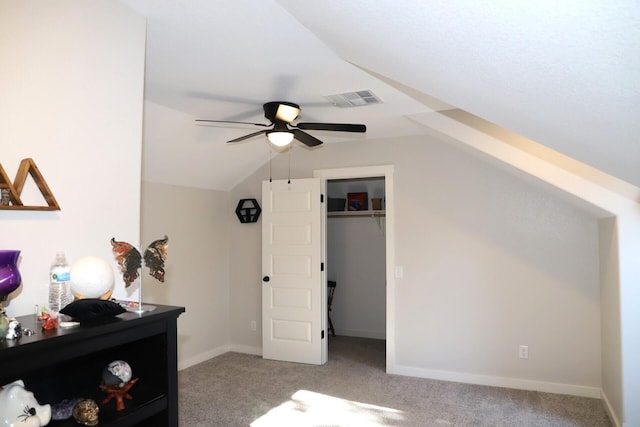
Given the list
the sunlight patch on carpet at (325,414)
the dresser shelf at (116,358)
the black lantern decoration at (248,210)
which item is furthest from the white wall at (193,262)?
the dresser shelf at (116,358)

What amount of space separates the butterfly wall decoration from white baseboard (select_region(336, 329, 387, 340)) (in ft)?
16.1

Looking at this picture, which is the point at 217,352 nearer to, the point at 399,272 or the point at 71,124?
the point at 399,272

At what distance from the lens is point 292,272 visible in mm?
5191

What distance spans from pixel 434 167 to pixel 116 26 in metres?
3.38

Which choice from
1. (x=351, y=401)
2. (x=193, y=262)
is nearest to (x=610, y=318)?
(x=351, y=401)

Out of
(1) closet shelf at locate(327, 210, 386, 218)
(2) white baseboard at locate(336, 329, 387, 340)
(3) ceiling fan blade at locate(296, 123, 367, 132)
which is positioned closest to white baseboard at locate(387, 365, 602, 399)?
(2) white baseboard at locate(336, 329, 387, 340)

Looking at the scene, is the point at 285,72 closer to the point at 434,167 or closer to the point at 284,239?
the point at 434,167

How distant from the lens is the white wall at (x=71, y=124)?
167 centimetres

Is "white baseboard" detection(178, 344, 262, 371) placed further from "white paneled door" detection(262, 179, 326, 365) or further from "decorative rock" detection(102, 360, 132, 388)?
"decorative rock" detection(102, 360, 132, 388)

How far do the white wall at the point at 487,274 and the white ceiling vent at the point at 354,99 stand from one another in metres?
1.24

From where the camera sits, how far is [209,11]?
2.18 metres

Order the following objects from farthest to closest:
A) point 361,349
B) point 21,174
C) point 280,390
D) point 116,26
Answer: point 361,349
point 280,390
point 116,26
point 21,174

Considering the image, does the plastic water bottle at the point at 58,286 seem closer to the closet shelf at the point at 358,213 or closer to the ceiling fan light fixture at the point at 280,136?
the ceiling fan light fixture at the point at 280,136

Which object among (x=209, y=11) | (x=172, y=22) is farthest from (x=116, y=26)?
(x=209, y=11)
